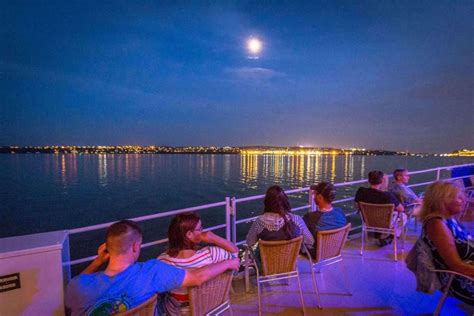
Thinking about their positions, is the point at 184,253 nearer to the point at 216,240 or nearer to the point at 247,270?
the point at 216,240

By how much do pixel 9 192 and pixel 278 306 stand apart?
41.6 meters

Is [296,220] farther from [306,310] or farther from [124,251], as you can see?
[124,251]

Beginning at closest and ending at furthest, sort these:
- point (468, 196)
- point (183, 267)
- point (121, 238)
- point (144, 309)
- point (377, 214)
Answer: point (144, 309) → point (121, 238) → point (183, 267) → point (377, 214) → point (468, 196)

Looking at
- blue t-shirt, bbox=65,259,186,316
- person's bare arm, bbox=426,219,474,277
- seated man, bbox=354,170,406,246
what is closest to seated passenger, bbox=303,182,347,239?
person's bare arm, bbox=426,219,474,277

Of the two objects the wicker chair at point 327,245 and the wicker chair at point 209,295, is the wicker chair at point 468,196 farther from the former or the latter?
the wicker chair at point 209,295

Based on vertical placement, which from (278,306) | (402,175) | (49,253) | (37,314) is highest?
(402,175)

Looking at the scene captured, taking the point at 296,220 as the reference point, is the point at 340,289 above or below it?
below

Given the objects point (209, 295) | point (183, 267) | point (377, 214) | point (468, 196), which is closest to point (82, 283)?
point (183, 267)

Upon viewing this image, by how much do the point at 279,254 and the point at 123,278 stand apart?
1.41 metres

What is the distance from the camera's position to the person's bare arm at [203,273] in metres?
1.67

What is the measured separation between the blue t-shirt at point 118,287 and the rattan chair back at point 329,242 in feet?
5.08

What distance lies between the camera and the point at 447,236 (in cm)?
207

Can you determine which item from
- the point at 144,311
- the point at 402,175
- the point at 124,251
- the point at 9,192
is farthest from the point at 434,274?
the point at 9,192

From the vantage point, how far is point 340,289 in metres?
3.04
